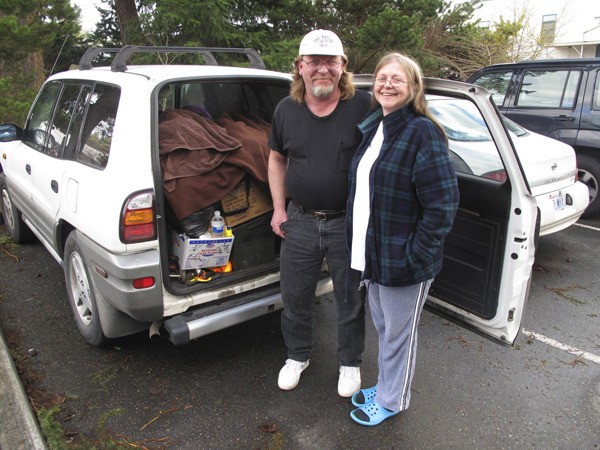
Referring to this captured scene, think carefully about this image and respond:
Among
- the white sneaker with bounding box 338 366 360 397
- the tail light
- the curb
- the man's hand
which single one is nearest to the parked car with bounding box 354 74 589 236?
the man's hand

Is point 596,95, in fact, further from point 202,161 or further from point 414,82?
point 202,161

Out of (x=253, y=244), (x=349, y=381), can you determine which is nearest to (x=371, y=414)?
(x=349, y=381)

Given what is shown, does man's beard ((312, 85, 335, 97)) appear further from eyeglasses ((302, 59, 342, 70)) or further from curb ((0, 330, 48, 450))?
curb ((0, 330, 48, 450))

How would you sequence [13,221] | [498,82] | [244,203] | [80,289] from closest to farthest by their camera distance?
[244,203]
[80,289]
[13,221]
[498,82]

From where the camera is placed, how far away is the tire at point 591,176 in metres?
5.95

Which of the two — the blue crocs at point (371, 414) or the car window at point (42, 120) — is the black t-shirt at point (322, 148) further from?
the car window at point (42, 120)

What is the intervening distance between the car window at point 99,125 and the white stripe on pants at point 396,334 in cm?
168

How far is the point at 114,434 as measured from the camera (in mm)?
2582

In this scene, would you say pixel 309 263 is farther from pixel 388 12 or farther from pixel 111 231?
pixel 388 12

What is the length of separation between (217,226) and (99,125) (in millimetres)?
931

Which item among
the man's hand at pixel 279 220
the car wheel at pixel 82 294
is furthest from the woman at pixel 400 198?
the car wheel at pixel 82 294

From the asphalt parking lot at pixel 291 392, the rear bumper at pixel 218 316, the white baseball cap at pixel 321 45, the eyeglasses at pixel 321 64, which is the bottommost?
the asphalt parking lot at pixel 291 392

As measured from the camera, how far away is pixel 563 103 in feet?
20.0

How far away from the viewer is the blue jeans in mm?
2641
